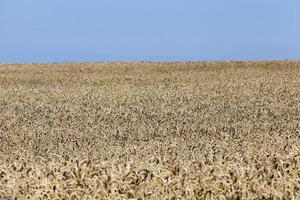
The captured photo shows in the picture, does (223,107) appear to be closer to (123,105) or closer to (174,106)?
(174,106)

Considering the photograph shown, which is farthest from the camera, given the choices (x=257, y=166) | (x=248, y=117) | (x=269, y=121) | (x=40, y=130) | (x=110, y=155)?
(x=248, y=117)

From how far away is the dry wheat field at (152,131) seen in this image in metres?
7.35

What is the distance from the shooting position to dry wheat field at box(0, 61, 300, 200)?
24.1 ft

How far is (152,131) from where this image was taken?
631 inches

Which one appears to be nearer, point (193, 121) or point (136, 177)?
point (136, 177)

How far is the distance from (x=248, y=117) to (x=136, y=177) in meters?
12.7

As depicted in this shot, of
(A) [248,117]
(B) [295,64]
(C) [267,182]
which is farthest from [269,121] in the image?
(B) [295,64]

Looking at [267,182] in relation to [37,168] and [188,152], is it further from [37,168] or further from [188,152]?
[188,152]

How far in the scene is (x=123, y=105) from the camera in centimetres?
2422

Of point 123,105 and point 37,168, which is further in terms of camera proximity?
point 123,105

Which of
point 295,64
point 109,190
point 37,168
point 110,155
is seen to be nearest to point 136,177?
point 109,190

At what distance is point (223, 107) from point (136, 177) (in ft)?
51.7

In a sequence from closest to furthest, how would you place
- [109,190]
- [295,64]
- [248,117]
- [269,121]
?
[109,190] < [269,121] < [248,117] < [295,64]

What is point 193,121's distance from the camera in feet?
61.0
